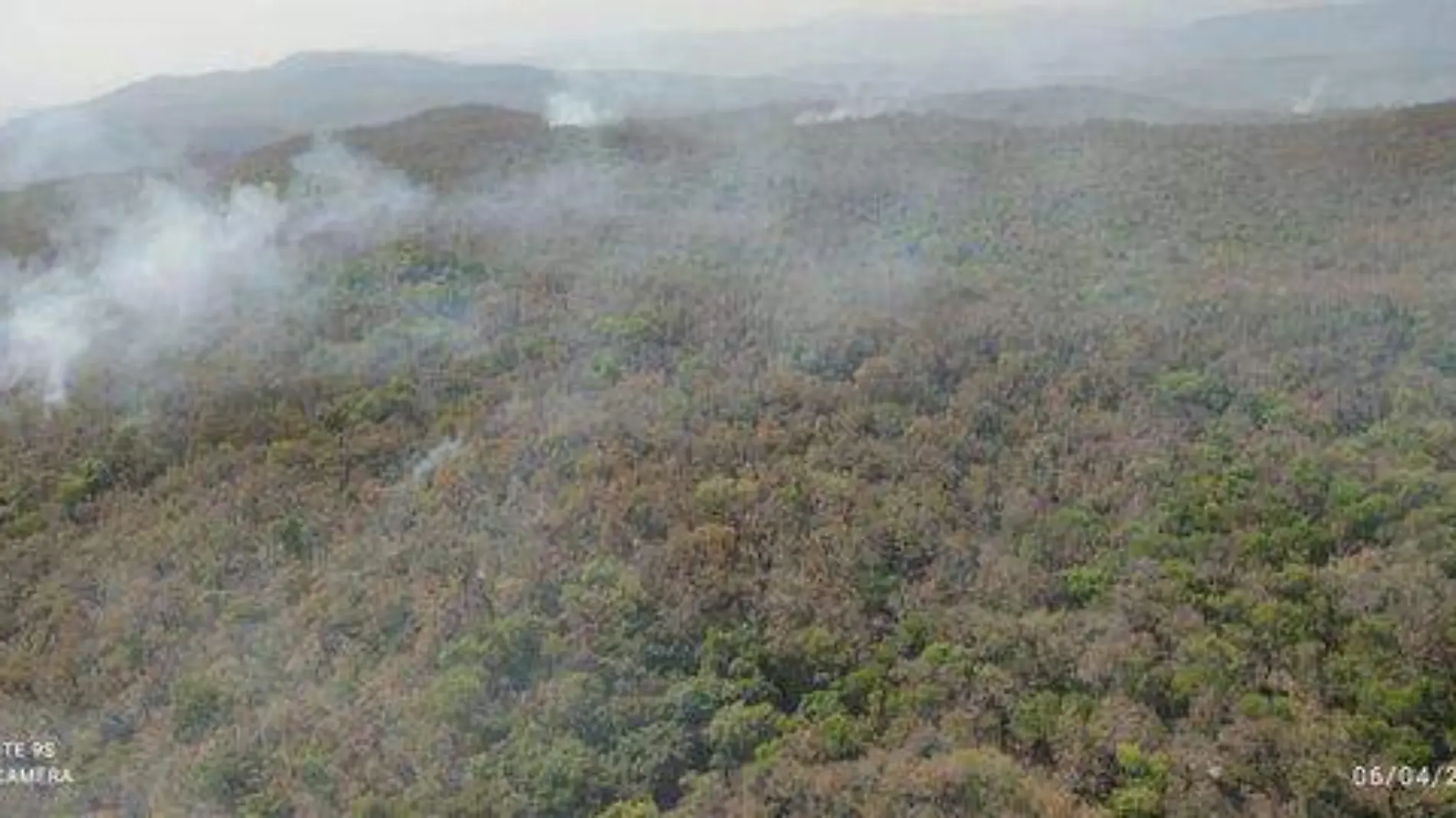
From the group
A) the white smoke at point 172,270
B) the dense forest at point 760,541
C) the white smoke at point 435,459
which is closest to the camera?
the dense forest at point 760,541

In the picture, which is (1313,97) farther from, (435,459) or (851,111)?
(435,459)

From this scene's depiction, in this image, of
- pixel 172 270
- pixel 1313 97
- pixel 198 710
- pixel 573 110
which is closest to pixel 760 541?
pixel 198 710

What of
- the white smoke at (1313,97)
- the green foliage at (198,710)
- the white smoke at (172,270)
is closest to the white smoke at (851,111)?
the white smoke at (1313,97)

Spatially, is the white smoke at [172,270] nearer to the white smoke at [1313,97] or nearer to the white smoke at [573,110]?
the white smoke at [573,110]

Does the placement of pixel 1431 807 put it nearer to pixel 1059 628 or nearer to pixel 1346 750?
pixel 1346 750

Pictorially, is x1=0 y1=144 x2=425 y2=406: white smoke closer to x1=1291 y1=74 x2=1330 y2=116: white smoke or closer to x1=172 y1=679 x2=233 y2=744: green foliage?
x1=172 y1=679 x2=233 y2=744: green foliage

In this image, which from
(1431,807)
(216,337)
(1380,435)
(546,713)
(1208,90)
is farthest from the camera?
(1208,90)

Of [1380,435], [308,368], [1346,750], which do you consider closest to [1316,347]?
[1380,435]
